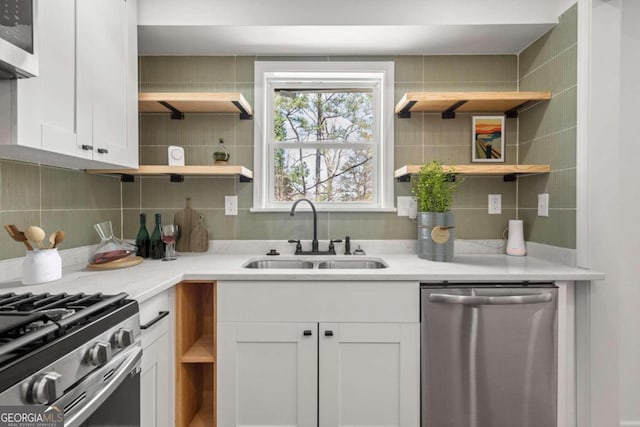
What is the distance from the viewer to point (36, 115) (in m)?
1.28

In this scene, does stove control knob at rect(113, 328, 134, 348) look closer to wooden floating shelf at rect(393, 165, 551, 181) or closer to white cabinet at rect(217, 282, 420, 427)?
white cabinet at rect(217, 282, 420, 427)

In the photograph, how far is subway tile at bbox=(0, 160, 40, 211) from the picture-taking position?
1566mm

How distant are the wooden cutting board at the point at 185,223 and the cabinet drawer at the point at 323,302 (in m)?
0.80

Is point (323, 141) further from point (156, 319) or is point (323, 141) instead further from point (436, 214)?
point (156, 319)

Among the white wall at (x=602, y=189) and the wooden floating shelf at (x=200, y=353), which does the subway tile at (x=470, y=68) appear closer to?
the white wall at (x=602, y=189)

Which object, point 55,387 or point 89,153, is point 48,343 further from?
point 89,153

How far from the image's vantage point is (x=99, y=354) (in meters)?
1.01

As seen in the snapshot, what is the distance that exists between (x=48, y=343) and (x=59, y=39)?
3.77 feet

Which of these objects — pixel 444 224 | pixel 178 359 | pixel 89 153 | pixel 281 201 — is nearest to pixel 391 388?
pixel 444 224

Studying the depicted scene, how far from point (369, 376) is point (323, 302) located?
40cm

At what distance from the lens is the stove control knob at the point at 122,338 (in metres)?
1.13

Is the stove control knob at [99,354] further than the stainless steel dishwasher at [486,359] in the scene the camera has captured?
No

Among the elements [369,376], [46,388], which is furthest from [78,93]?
[369,376]

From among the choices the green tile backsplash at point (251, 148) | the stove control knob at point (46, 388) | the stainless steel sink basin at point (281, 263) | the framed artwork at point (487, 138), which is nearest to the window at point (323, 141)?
the green tile backsplash at point (251, 148)
